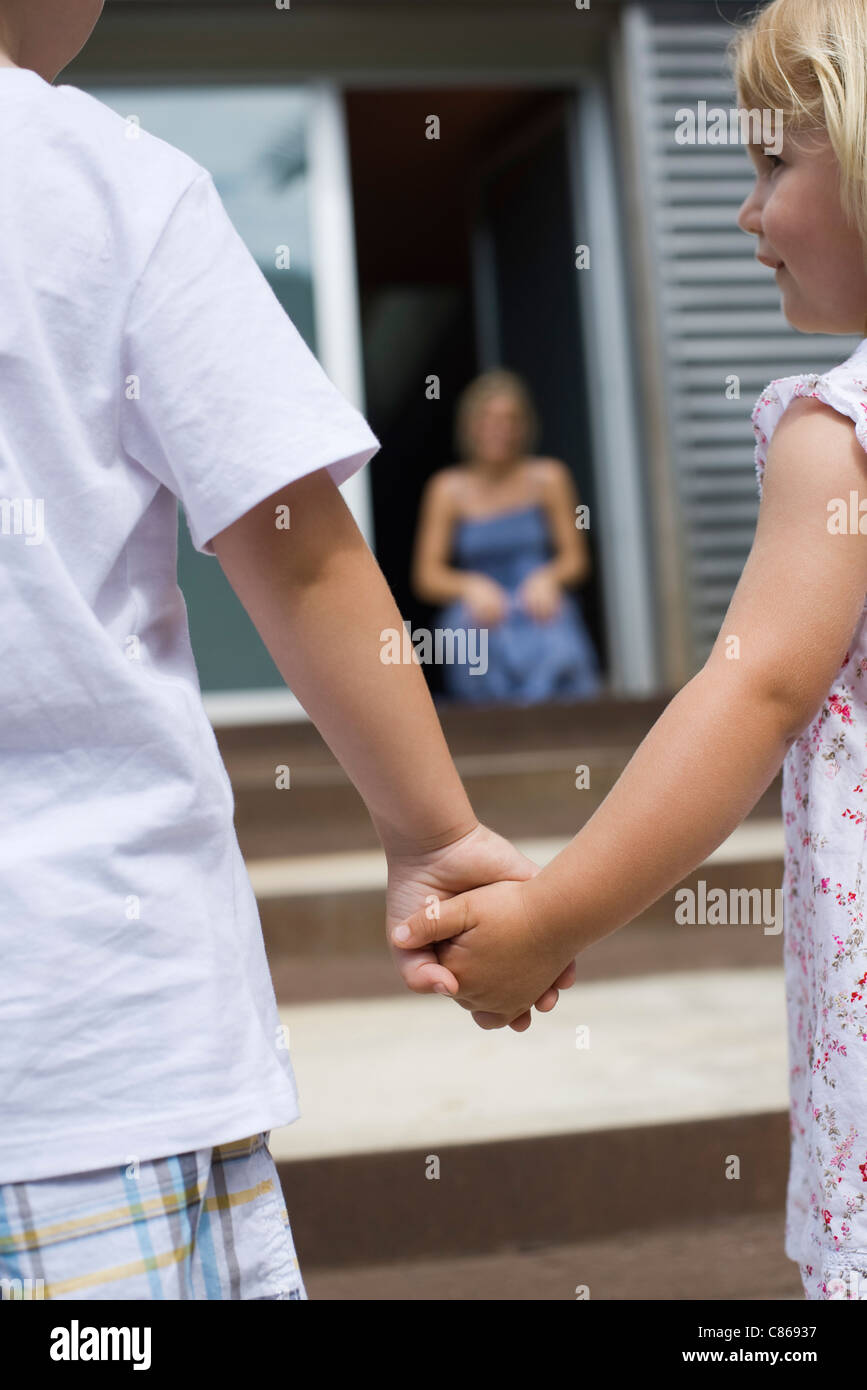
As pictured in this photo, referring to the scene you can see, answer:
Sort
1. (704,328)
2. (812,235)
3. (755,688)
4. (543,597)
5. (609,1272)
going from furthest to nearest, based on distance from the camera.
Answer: (704,328)
(543,597)
(609,1272)
(812,235)
(755,688)

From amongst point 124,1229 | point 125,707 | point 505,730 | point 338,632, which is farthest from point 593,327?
point 124,1229

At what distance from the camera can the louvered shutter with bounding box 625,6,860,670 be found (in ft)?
16.7

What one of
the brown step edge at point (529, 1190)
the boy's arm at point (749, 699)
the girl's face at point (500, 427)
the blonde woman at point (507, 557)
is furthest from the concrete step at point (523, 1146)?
the girl's face at point (500, 427)

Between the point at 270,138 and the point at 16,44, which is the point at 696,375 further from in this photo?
the point at 16,44

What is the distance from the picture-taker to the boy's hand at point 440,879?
1.12m

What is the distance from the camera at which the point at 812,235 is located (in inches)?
45.6

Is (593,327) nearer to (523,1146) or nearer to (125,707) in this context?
(523,1146)

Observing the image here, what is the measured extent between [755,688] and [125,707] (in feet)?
1.60

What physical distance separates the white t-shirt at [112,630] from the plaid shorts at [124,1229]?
0.02 meters

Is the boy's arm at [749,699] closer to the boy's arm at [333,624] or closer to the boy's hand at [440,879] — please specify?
the boy's hand at [440,879]

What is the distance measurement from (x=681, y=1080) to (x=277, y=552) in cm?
145

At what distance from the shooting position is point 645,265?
5133 mm

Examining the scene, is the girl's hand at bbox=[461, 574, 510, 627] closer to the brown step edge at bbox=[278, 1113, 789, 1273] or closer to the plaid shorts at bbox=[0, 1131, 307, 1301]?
the brown step edge at bbox=[278, 1113, 789, 1273]
